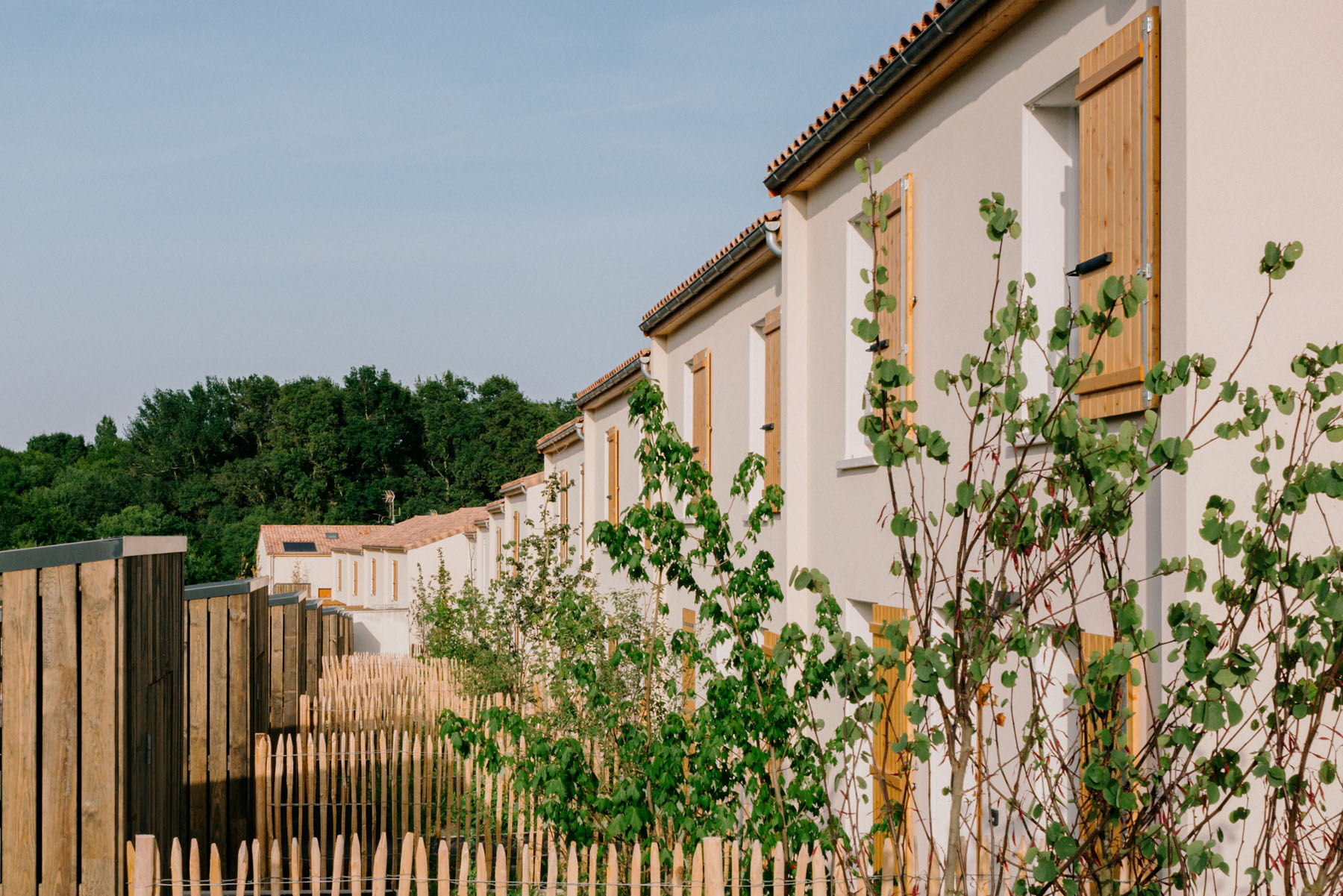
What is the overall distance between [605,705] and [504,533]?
28.1 metres

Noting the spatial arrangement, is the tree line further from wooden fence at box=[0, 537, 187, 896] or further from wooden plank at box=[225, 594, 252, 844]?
wooden fence at box=[0, 537, 187, 896]

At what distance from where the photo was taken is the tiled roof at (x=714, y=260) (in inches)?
414

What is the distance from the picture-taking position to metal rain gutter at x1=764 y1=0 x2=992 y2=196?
680 cm

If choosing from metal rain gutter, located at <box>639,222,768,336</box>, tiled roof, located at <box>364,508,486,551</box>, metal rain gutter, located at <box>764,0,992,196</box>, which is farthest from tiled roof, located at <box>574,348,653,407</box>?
tiled roof, located at <box>364,508,486,551</box>

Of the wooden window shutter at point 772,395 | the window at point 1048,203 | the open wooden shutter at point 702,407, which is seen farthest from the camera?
the open wooden shutter at point 702,407

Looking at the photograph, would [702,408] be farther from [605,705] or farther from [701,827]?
[701,827]

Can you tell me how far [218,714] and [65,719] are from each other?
4.98 meters

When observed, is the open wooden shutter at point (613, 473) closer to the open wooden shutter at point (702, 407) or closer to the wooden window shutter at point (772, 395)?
the open wooden shutter at point (702, 407)

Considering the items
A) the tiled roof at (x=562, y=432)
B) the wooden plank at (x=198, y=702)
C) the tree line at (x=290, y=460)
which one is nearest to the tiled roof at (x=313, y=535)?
the tree line at (x=290, y=460)

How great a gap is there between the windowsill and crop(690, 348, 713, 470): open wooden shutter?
4.58 metres

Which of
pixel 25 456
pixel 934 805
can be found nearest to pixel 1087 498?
pixel 934 805

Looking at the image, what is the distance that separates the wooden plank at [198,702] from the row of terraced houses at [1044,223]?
5.07 metres

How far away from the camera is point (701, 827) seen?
20.4ft

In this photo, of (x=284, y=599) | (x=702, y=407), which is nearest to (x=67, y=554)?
(x=702, y=407)
